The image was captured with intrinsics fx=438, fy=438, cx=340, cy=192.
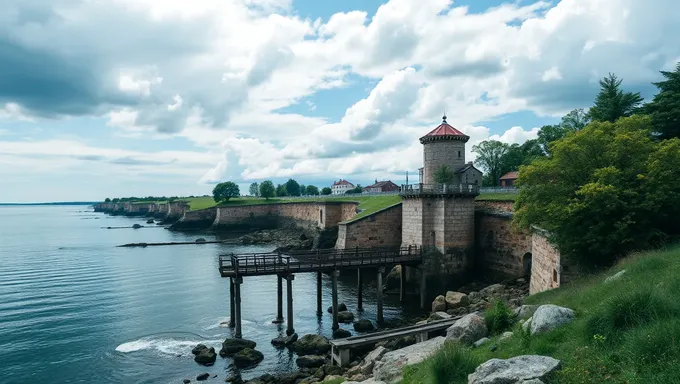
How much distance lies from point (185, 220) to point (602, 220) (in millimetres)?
99987

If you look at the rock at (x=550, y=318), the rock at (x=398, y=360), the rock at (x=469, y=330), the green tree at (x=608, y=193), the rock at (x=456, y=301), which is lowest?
the rock at (x=456, y=301)

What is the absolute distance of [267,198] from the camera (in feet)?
368

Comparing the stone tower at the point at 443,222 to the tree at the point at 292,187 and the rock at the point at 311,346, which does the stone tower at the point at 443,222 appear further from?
the tree at the point at 292,187

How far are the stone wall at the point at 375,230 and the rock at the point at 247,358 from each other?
1976cm

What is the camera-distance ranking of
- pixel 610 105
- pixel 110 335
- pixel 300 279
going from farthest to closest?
pixel 300 279
pixel 610 105
pixel 110 335

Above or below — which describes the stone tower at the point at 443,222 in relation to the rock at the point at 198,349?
above

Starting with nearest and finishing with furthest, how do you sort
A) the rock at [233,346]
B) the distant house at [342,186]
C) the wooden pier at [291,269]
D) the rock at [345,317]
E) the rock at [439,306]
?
the rock at [233,346] < the wooden pier at [291,269] < the rock at [439,306] < the rock at [345,317] < the distant house at [342,186]

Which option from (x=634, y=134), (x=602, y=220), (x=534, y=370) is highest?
(x=634, y=134)

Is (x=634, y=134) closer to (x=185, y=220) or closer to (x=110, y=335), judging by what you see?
(x=110, y=335)

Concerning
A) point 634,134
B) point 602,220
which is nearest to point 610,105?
point 634,134

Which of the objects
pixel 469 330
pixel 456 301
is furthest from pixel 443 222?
pixel 469 330

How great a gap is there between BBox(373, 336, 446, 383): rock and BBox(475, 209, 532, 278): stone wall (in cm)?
1871

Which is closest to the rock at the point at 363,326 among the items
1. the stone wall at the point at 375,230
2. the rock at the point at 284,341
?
the rock at the point at 284,341

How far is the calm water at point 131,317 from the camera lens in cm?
2216
